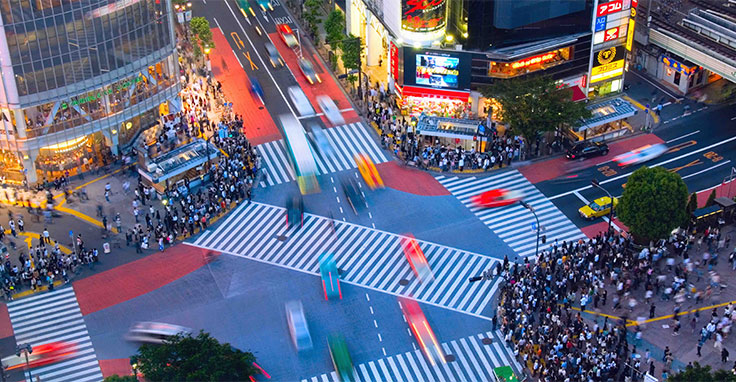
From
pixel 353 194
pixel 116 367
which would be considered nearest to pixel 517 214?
pixel 353 194

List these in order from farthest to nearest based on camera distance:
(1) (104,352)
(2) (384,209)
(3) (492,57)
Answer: (3) (492,57), (2) (384,209), (1) (104,352)

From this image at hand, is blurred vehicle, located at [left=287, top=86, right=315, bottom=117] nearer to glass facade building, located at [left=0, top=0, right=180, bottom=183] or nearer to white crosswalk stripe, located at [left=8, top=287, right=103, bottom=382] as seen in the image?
glass facade building, located at [left=0, top=0, right=180, bottom=183]

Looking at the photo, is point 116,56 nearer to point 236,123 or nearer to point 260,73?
point 236,123

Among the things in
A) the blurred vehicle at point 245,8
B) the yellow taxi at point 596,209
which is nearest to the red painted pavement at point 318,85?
the blurred vehicle at point 245,8

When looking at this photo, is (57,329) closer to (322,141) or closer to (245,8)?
(322,141)

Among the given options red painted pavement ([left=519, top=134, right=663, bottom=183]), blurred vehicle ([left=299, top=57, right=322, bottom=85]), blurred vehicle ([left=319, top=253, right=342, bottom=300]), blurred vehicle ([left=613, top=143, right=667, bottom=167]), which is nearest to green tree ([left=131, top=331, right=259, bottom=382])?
blurred vehicle ([left=319, top=253, right=342, bottom=300])

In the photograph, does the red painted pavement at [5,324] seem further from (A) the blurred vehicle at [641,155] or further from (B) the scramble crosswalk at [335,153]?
(A) the blurred vehicle at [641,155]

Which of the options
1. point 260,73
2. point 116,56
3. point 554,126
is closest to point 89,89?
point 116,56
